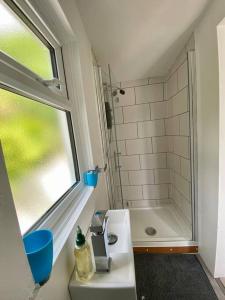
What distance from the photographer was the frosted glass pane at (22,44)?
2.04 ft

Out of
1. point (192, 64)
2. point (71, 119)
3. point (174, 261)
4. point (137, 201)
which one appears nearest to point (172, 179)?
point (137, 201)

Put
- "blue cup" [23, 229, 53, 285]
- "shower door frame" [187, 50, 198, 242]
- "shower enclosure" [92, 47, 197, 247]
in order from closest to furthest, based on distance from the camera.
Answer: "blue cup" [23, 229, 53, 285], "shower door frame" [187, 50, 198, 242], "shower enclosure" [92, 47, 197, 247]

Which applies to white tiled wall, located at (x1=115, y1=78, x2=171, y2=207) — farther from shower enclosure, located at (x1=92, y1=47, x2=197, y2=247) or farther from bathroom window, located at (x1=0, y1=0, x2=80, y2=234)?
bathroom window, located at (x1=0, y1=0, x2=80, y2=234)

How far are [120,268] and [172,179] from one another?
1874 millimetres

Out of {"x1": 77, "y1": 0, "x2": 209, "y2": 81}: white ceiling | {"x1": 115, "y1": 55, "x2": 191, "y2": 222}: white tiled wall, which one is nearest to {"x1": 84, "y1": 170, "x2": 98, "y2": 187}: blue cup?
{"x1": 77, "y1": 0, "x2": 209, "y2": 81}: white ceiling

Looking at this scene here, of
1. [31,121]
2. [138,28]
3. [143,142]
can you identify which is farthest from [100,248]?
[143,142]

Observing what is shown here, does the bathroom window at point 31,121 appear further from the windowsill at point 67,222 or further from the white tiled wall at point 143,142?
the white tiled wall at point 143,142

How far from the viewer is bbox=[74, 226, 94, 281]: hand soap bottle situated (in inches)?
24.0

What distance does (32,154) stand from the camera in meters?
0.71

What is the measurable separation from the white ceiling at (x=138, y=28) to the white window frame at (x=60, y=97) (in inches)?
12.1

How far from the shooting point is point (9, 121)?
0.58 metres

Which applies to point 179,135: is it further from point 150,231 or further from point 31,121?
point 31,121

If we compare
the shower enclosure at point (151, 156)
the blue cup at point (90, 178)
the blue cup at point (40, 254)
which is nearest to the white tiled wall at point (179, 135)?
the shower enclosure at point (151, 156)

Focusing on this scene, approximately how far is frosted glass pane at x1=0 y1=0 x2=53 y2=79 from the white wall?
113 centimetres
